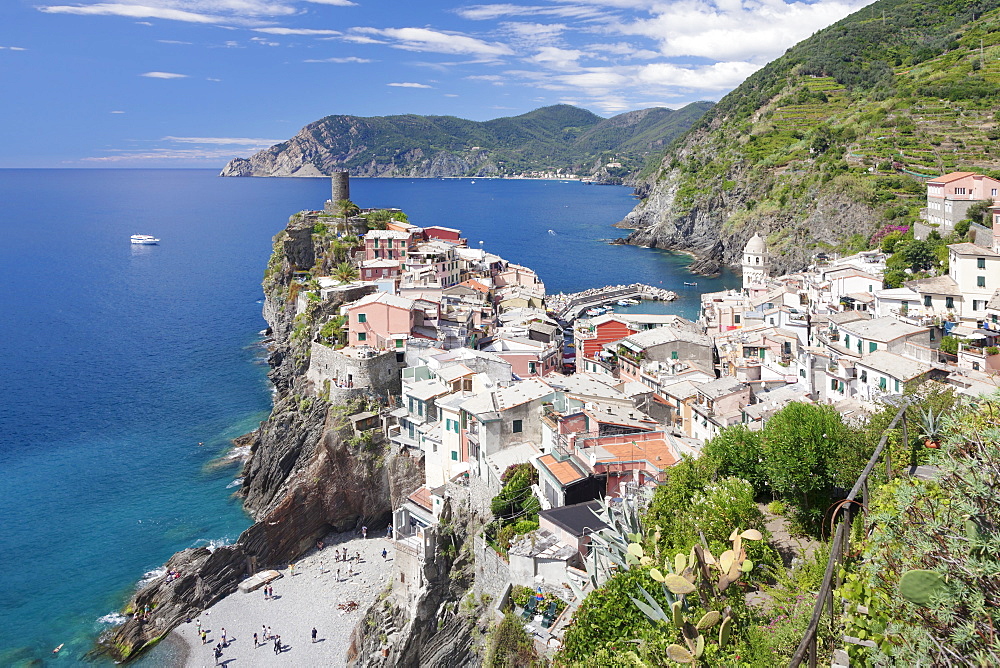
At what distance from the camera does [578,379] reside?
29.9 m

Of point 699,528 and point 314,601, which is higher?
point 699,528

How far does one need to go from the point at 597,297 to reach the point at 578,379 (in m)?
39.8

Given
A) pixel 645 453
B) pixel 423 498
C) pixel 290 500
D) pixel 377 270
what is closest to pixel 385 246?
pixel 377 270

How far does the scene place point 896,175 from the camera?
73.9 m

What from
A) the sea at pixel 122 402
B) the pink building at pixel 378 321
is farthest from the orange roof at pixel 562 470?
the pink building at pixel 378 321

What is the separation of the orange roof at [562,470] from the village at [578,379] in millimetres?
72

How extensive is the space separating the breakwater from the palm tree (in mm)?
16576

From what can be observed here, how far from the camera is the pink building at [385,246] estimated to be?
53.8m

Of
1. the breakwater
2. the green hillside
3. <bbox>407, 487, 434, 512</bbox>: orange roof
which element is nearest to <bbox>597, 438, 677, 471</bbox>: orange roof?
<bbox>407, 487, 434, 512</bbox>: orange roof

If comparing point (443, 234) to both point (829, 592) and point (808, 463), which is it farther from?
point (829, 592)

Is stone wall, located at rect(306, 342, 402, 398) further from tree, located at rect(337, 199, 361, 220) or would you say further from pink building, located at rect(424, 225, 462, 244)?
pink building, located at rect(424, 225, 462, 244)

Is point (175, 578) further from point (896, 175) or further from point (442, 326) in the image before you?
point (896, 175)

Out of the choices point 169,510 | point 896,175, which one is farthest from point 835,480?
point 896,175

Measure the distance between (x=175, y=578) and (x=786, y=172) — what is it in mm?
86721
